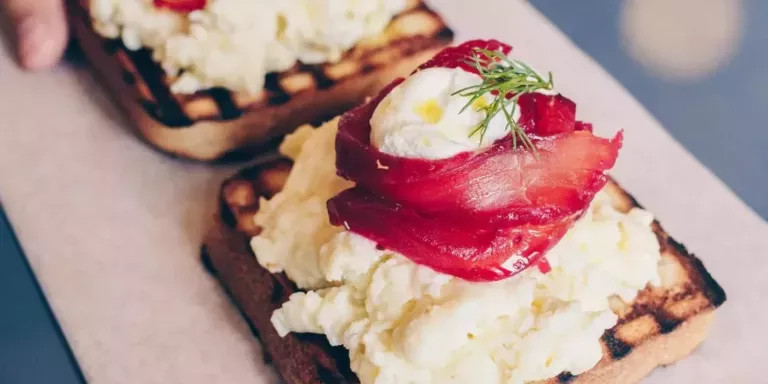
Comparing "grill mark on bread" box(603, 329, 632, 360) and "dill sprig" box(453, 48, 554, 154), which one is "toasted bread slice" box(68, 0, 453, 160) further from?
"grill mark on bread" box(603, 329, 632, 360)

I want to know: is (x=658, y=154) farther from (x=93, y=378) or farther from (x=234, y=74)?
(x=93, y=378)

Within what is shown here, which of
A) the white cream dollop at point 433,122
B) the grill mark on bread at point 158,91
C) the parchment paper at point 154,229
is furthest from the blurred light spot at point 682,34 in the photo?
the grill mark on bread at point 158,91

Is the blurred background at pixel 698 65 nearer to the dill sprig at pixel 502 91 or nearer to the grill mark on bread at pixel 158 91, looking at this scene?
the dill sprig at pixel 502 91

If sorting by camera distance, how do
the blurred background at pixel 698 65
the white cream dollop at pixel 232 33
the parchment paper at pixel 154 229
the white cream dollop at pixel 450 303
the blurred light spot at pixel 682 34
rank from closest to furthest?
1. the white cream dollop at pixel 450 303
2. the parchment paper at pixel 154 229
3. the white cream dollop at pixel 232 33
4. the blurred background at pixel 698 65
5. the blurred light spot at pixel 682 34

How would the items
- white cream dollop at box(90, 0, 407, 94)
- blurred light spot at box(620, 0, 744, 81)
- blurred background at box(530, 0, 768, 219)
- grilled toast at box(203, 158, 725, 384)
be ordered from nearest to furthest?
grilled toast at box(203, 158, 725, 384) → white cream dollop at box(90, 0, 407, 94) → blurred background at box(530, 0, 768, 219) → blurred light spot at box(620, 0, 744, 81)

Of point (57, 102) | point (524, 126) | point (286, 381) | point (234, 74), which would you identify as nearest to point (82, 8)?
point (57, 102)

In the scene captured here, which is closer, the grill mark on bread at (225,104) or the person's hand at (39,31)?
the grill mark on bread at (225,104)

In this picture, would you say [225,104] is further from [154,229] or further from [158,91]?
[154,229]

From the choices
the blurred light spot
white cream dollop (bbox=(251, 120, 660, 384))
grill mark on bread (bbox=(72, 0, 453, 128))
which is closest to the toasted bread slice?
grill mark on bread (bbox=(72, 0, 453, 128))
